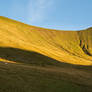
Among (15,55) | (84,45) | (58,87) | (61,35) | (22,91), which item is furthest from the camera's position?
(61,35)

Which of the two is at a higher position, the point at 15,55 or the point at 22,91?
the point at 15,55

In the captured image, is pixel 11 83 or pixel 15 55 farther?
pixel 15 55

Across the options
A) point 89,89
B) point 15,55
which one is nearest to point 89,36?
point 15,55

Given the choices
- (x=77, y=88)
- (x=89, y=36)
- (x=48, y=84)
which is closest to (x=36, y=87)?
(x=48, y=84)

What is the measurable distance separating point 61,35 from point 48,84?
170 m

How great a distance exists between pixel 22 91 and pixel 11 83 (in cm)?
231

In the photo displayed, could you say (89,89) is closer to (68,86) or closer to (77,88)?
(77,88)

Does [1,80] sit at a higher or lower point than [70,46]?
lower

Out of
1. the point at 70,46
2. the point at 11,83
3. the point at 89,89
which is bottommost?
the point at 89,89

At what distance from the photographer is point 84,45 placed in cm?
17350

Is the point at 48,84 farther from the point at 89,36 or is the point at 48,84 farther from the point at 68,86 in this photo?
the point at 89,36

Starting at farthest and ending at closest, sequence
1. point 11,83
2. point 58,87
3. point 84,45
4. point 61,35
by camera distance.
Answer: point 61,35
point 84,45
point 58,87
point 11,83

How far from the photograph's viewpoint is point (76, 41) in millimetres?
182500

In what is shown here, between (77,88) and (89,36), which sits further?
(89,36)
